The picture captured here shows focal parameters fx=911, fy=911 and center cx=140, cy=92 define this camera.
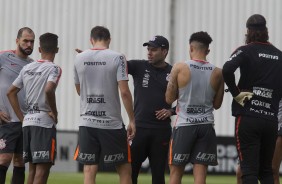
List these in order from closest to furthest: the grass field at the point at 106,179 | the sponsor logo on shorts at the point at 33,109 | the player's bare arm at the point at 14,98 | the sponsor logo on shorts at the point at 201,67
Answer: the sponsor logo on shorts at the point at 201,67 → the sponsor logo on shorts at the point at 33,109 → the player's bare arm at the point at 14,98 → the grass field at the point at 106,179

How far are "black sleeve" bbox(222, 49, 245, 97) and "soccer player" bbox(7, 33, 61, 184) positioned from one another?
213 cm

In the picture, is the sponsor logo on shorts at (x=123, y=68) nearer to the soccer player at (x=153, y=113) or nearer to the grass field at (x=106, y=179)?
→ the soccer player at (x=153, y=113)

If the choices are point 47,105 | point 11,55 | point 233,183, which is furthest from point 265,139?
point 233,183

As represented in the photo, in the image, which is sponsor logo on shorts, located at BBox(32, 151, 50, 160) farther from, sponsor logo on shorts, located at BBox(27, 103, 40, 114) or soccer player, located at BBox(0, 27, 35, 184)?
soccer player, located at BBox(0, 27, 35, 184)

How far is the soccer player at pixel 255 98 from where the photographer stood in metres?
9.70

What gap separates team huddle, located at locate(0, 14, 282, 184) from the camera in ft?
32.1

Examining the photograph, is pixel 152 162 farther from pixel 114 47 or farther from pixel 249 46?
pixel 114 47

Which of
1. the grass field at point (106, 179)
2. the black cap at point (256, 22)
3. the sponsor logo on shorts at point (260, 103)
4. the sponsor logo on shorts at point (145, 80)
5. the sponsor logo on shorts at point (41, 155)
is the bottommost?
the grass field at point (106, 179)

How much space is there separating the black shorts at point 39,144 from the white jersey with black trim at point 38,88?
72 mm

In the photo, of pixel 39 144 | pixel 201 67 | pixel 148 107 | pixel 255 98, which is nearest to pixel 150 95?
pixel 148 107

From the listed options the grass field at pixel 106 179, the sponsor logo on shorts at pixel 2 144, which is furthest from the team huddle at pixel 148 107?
the grass field at pixel 106 179

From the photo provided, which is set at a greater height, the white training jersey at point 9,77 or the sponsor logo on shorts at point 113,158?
the white training jersey at point 9,77

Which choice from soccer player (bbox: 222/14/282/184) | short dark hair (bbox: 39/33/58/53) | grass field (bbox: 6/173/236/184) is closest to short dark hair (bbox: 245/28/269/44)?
soccer player (bbox: 222/14/282/184)

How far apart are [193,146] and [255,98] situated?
1032mm
